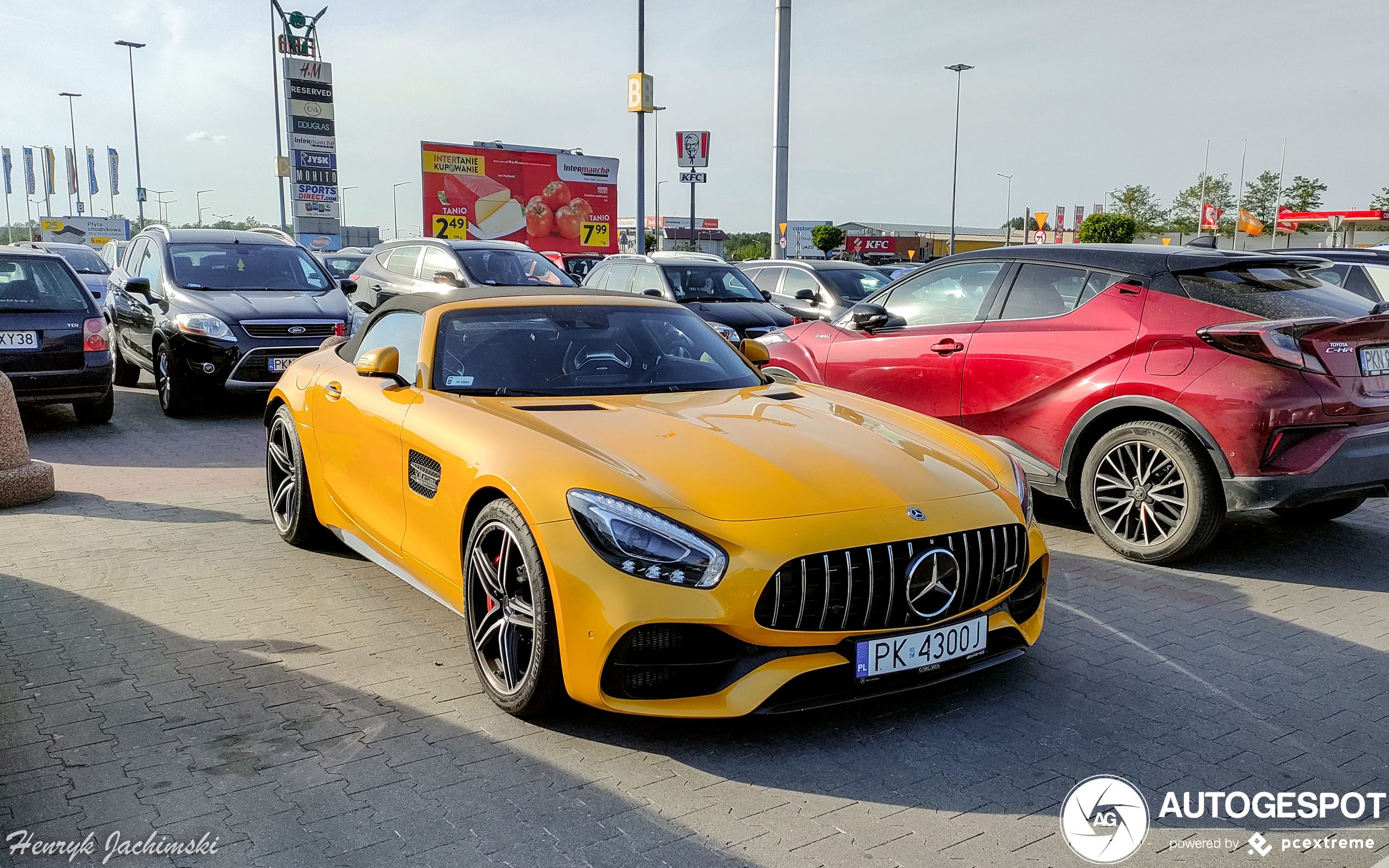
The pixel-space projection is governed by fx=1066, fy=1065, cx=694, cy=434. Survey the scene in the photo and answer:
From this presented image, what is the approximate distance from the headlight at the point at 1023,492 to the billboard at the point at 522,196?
37542 mm

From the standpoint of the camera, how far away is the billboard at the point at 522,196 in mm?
40344

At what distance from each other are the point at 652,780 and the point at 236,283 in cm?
949

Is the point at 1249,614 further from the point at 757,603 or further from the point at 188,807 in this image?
the point at 188,807

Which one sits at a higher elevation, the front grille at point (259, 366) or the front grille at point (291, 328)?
the front grille at point (291, 328)

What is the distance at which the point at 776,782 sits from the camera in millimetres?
3182

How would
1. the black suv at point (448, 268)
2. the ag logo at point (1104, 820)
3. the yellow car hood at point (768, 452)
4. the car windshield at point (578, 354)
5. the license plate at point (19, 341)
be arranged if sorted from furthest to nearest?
the black suv at point (448, 268), the license plate at point (19, 341), the car windshield at point (578, 354), the yellow car hood at point (768, 452), the ag logo at point (1104, 820)

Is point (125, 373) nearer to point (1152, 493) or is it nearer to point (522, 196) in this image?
point (1152, 493)

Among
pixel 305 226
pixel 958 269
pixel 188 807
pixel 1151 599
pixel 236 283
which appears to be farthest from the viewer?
pixel 305 226

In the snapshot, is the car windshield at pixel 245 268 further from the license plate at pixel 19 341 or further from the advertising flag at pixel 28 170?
the advertising flag at pixel 28 170

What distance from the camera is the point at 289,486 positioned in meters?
5.69

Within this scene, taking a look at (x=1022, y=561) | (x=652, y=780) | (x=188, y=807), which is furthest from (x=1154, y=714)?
(x=188, y=807)

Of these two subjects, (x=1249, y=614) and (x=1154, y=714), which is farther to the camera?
(x=1249, y=614)

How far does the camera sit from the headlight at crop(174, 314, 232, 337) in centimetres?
1014

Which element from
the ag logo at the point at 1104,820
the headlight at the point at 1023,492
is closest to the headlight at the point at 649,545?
the ag logo at the point at 1104,820
